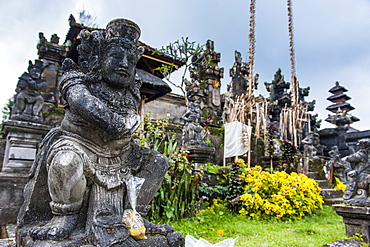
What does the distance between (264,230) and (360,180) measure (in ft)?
6.00

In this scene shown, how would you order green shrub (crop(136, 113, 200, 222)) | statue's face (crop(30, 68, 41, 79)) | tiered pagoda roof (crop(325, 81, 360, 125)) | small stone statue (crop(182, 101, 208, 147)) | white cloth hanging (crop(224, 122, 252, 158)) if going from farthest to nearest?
tiered pagoda roof (crop(325, 81, 360, 125))
white cloth hanging (crop(224, 122, 252, 158))
small stone statue (crop(182, 101, 208, 147))
statue's face (crop(30, 68, 41, 79))
green shrub (crop(136, 113, 200, 222))

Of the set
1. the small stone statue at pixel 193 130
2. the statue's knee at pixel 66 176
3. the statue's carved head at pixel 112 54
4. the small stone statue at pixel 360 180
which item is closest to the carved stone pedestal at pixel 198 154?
the small stone statue at pixel 193 130

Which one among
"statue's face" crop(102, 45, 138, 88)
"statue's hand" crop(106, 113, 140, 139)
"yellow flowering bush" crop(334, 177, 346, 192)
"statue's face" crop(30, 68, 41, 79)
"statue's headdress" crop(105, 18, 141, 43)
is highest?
"statue's face" crop(30, 68, 41, 79)

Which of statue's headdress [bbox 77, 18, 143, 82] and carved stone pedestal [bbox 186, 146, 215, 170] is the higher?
statue's headdress [bbox 77, 18, 143, 82]

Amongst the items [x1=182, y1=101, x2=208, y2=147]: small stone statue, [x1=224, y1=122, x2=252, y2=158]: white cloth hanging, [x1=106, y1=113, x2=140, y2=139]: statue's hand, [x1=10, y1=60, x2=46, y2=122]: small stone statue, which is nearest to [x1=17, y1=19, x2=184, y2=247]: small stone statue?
[x1=106, y1=113, x2=140, y2=139]: statue's hand

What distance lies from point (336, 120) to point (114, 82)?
1897 cm

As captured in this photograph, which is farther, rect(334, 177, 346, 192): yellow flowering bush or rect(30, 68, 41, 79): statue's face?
rect(334, 177, 346, 192): yellow flowering bush

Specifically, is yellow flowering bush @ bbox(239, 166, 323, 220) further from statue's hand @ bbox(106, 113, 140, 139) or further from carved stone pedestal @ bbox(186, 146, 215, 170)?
statue's hand @ bbox(106, 113, 140, 139)

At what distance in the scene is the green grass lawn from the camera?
403 centimetres

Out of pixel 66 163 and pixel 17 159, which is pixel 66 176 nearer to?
pixel 66 163

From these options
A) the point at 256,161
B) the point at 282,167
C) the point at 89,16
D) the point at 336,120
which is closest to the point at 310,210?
the point at 282,167

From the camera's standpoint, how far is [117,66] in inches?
82.8

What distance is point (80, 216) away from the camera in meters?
1.89

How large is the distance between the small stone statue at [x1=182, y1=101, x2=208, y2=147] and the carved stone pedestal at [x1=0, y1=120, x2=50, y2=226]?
3.49m
